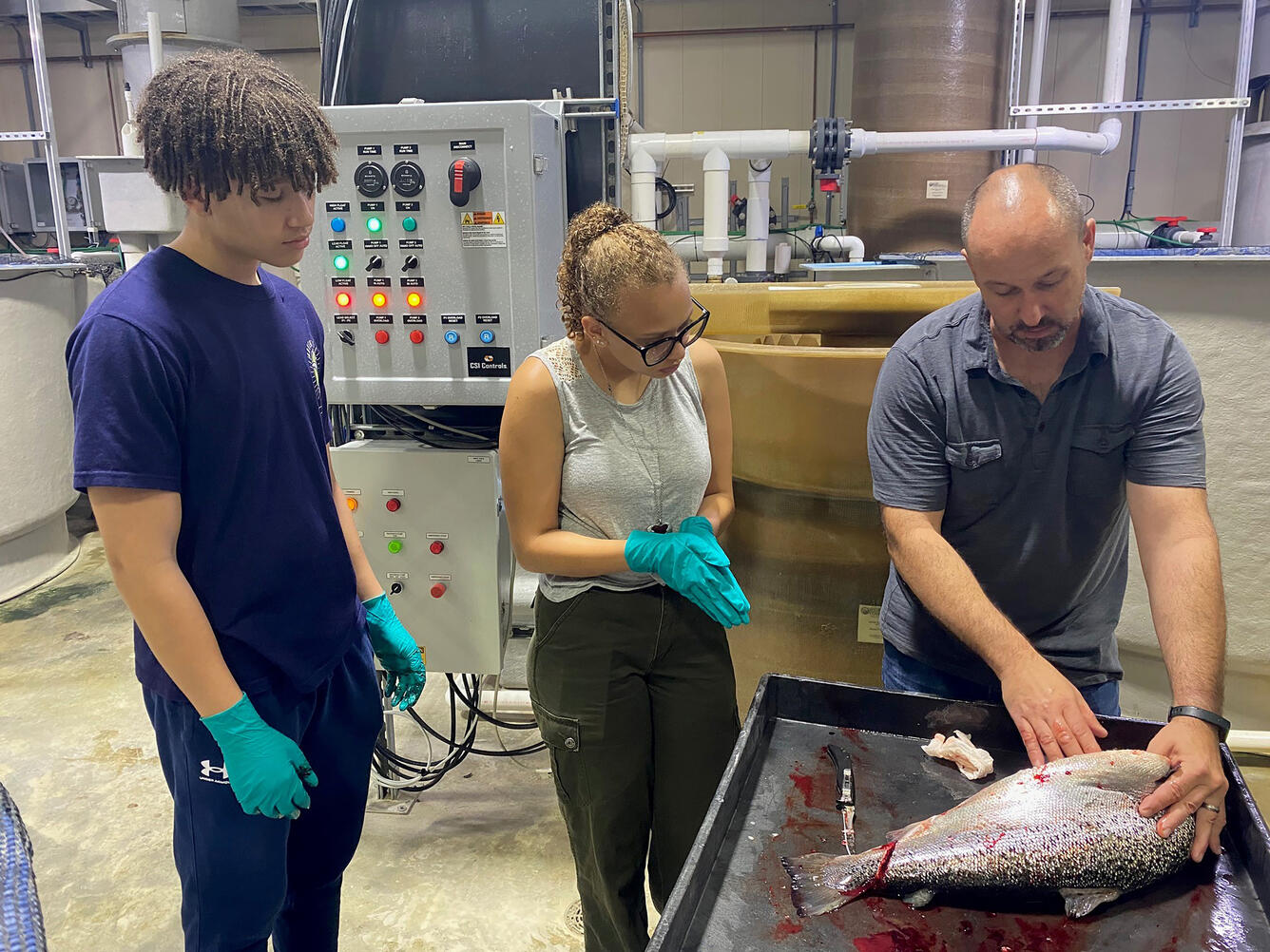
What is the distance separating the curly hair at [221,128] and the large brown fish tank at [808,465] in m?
1.04

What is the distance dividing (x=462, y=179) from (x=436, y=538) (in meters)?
0.80

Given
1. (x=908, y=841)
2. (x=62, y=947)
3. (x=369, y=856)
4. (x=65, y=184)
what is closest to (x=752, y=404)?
(x=908, y=841)

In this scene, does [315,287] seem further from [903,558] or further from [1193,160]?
[1193,160]

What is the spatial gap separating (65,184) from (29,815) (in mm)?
4640

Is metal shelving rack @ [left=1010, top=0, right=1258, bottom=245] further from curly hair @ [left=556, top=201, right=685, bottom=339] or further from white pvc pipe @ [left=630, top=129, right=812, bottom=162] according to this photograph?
curly hair @ [left=556, top=201, right=685, bottom=339]

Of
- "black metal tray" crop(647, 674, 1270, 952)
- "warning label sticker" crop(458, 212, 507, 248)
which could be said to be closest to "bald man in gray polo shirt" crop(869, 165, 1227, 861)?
"black metal tray" crop(647, 674, 1270, 952)

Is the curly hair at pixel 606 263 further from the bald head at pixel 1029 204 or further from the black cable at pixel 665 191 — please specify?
the black cable at pixel 665 191

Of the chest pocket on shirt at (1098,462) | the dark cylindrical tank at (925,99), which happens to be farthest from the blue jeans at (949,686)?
the dark cylindrical tank at (925,99)

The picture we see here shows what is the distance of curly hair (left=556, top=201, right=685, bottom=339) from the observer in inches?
49.8

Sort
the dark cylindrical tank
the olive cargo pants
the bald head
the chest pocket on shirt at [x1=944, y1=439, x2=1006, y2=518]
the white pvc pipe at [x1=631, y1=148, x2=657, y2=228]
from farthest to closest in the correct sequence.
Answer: the dark cylindrical tank → the white pvc pipe at [x1=631, y1=148, x2=657, y2=228] → the olive cargo pants → the chest pocket on shirt at [x1=944, y1=439, x2=1006, y2=518] → the bald head

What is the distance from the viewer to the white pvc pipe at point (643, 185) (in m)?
2.86

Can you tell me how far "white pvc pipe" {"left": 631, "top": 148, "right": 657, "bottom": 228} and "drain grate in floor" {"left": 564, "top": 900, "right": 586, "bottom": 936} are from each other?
200 cm

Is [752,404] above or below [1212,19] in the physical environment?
below

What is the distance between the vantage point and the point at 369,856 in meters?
2.14
